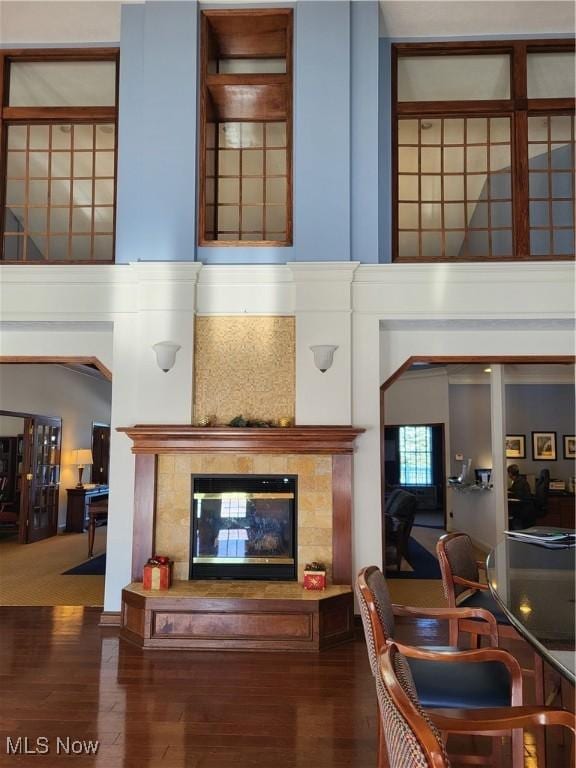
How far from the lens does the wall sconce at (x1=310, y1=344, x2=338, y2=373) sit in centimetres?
484

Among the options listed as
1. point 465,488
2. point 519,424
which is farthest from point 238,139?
point 519,424

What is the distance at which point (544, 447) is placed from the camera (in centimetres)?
1078

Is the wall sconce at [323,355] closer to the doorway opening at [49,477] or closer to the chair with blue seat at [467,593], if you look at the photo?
the chair with blue seat at [467,593]

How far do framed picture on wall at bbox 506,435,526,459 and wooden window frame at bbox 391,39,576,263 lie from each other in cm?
636

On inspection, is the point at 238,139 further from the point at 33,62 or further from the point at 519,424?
the point at 519,424

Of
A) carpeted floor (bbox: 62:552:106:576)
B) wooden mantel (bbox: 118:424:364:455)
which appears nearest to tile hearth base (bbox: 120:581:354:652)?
wooden mantel (bbox: 118:424:364:455)

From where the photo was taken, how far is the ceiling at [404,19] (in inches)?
205

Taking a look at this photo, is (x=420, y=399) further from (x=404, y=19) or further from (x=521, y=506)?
(x=404, y=19)

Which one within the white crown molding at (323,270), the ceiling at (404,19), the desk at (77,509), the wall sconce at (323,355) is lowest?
the desk at (77,509)

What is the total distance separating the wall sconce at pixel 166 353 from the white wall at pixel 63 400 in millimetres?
5401

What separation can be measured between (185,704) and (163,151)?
4172 mm


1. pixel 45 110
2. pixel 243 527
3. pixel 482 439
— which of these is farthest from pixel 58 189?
pixel 482 439

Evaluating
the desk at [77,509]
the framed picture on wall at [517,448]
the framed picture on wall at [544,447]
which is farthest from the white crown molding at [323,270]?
the desk at [77,509]

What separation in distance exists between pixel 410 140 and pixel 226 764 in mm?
5925
